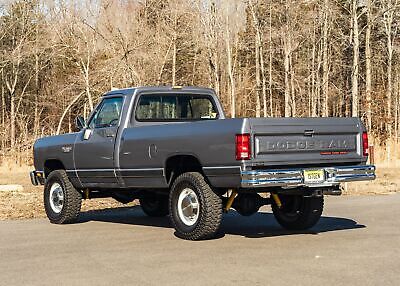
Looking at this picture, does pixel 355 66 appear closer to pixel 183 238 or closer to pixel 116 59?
pixel 116 59

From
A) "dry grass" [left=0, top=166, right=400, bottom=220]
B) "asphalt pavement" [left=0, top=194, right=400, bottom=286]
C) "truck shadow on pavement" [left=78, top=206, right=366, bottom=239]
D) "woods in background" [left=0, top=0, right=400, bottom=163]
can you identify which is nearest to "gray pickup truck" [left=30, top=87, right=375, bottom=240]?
"truck shadow on pavement" [left=78, top=206, right=366, bottom=239]

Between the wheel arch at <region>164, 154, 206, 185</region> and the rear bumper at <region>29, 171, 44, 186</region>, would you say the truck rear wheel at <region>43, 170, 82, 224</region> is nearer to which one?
the rear bumper at <region>29, 171, 44, 186</region>

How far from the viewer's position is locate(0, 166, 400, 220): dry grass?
13.3 meters

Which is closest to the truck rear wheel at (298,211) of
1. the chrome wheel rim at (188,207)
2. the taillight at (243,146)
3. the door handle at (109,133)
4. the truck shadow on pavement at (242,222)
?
the truck shadow on pavement at (242,222)

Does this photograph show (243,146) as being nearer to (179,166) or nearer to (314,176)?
(314,176)

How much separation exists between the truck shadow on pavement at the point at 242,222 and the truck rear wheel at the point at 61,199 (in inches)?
20.9

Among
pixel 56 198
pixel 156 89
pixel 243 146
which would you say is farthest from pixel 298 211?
pixel 56 198

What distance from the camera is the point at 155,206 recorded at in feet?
40.6

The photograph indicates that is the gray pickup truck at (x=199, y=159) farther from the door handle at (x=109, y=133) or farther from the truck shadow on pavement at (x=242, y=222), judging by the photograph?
the truck shadow on pavement at (x=242, y=222)

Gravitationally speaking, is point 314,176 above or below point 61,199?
above

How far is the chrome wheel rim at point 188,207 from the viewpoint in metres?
9.17

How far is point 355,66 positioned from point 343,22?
16.4 meters

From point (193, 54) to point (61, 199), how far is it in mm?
31449

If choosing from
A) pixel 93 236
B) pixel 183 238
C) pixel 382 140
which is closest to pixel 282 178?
pixel 183 238
